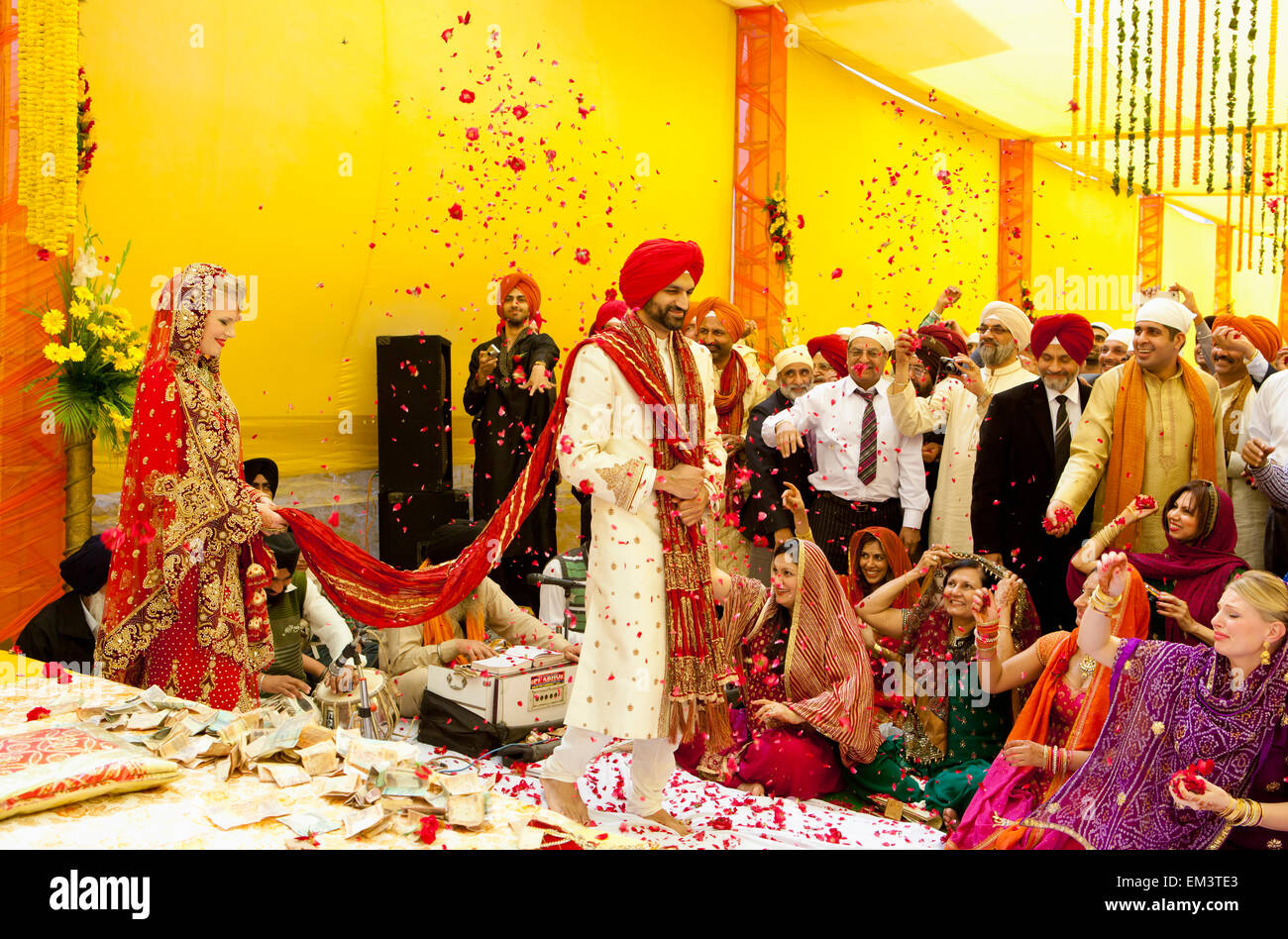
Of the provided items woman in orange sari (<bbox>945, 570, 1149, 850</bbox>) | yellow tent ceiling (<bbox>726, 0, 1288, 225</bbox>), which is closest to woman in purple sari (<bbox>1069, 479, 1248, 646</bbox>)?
woman in orange sari (<bbox>945, 570, 1149, 850</bbox>)

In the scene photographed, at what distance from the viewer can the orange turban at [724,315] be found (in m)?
5.76

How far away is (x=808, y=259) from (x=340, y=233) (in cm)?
439

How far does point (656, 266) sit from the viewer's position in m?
3.06

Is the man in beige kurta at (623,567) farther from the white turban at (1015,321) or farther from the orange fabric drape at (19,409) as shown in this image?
the orange fabric drape at (19,409)

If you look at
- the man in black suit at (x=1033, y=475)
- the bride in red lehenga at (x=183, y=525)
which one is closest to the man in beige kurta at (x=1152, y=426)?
the man in black suit at (x=1033, y=475)

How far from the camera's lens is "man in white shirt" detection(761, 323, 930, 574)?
465 centimetres

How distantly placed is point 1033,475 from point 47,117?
13.2 feet

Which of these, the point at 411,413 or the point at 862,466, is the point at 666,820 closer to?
the point at 862,466

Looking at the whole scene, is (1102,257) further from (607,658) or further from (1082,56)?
(607,658)

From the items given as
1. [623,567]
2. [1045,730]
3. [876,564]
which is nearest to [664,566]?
[623,567]

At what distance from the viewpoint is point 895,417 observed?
15.2 feet

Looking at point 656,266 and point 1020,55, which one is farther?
point 1020,55

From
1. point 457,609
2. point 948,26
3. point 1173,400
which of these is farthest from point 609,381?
point 948,26
